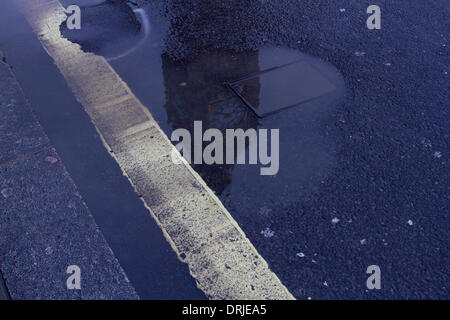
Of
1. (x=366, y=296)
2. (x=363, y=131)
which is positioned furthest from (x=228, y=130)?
(x=366, y=296)

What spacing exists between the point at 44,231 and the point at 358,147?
9.49 ft

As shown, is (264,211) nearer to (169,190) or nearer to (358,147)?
(169,190)

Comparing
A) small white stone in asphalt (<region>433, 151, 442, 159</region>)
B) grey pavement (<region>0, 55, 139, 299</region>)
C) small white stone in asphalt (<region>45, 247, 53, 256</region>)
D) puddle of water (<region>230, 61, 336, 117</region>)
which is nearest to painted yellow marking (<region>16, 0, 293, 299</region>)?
grey pavement (<region>0, 55, 139, 299</region>)

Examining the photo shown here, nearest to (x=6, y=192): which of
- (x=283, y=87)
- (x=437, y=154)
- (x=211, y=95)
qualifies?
(x=211, y=95)

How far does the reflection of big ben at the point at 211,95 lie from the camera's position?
379cm

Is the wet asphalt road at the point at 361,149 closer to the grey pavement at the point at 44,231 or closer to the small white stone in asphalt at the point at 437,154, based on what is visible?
the small white stone in asphalt at the point at 437,154

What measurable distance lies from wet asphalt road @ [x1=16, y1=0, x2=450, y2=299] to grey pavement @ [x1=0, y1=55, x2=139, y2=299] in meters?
1.10

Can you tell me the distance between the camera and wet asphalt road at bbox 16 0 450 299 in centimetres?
279

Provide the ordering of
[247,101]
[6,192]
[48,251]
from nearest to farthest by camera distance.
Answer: [48,251]
[6,192]
[247,101]

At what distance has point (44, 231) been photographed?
2.99 metres

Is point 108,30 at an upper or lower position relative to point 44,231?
upper

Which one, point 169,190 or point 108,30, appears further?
point 108,30

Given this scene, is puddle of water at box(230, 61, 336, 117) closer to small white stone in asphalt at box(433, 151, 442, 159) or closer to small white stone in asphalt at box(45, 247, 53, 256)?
small white stone in asphalt at box(433, 151, 442, 159)

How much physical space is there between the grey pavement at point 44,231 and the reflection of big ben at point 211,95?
1103 millimetres
